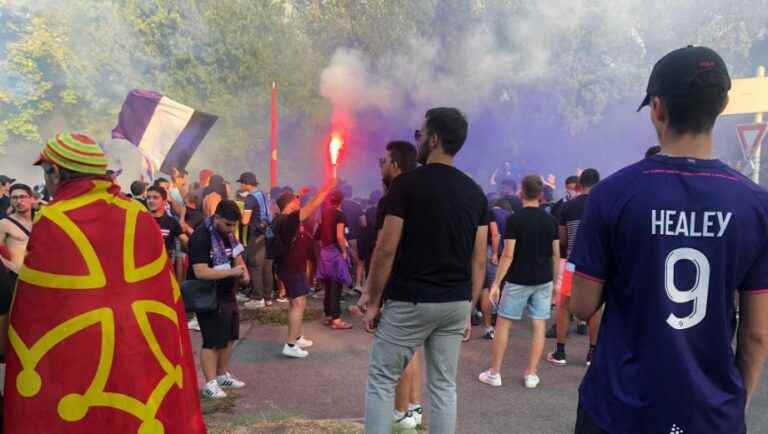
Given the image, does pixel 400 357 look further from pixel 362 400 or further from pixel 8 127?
pixel 8 127

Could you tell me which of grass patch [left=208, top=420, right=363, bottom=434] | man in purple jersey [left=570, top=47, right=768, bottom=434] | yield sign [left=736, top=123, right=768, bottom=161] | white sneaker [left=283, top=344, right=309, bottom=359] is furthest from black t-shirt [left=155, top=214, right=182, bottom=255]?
yield sign [left=736, top=123, right=768, bottom=161]

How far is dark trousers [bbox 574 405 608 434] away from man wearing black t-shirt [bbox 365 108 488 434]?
4.70 ft

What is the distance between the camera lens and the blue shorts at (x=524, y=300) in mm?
5641

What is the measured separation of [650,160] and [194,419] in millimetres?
2280

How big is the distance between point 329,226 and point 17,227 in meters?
3.76

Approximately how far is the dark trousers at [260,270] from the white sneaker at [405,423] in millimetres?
5357

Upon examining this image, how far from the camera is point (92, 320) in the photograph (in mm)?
2430

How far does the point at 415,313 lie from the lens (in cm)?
333

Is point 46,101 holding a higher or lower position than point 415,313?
higher

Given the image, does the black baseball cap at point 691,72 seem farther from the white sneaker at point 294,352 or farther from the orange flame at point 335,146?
the orange flame at point 335,146

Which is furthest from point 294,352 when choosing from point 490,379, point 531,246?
point 531,246

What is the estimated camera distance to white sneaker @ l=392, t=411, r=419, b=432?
4289 millimetres

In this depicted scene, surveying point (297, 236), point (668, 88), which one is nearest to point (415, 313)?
point (668, 88)

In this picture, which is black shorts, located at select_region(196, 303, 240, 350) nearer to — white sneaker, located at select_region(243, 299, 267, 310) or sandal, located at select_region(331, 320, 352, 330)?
sandal, located at select_region(331, 320, 352, 330)
